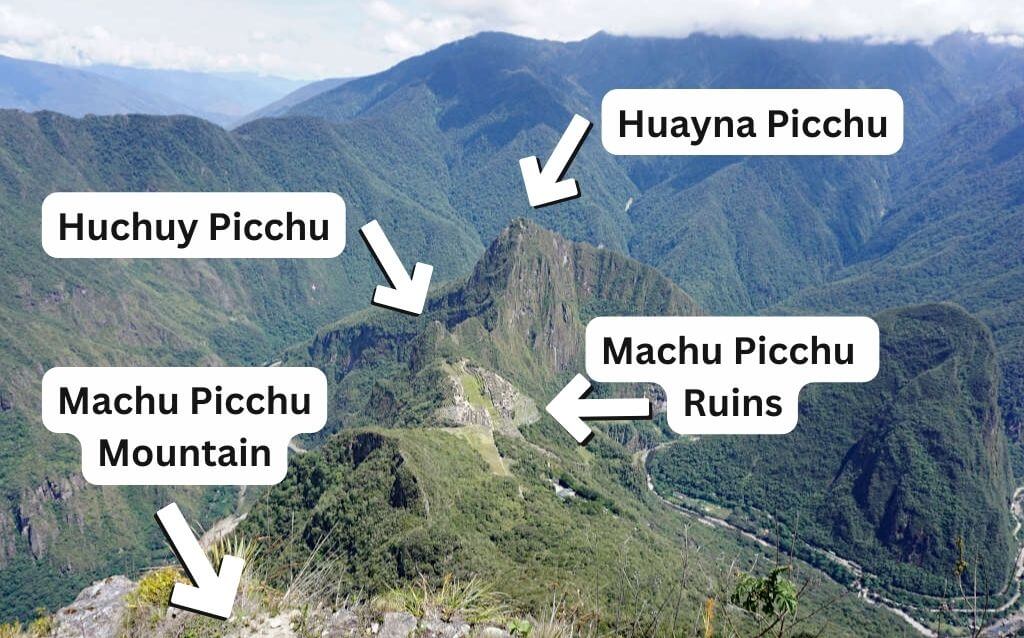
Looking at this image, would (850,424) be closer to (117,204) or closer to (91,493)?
(91,493)

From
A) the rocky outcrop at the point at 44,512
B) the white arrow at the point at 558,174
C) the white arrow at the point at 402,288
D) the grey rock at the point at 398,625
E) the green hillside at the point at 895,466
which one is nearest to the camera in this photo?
the grey rock at the point at 398,625

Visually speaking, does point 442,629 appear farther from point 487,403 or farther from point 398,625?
point 487,403

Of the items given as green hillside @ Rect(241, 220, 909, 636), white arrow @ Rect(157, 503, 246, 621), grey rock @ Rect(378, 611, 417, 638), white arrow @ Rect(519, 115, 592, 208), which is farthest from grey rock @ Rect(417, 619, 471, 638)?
white arrow @ Rect(519, 115, 592, 208)

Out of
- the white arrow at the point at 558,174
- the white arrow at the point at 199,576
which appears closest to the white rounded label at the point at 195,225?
the white arrow at the point at 558,174

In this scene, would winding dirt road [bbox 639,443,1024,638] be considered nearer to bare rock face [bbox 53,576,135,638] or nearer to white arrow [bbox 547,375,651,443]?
white arrow [bbox 547,375,651,443]

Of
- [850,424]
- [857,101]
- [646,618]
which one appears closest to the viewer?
[646,618]

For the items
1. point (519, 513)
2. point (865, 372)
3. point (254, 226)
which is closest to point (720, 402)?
point (865, 372)

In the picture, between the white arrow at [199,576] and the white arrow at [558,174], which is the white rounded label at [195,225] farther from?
the white arrow at [199,576]

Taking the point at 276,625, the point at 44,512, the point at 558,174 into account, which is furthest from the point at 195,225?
the point at 44,512
